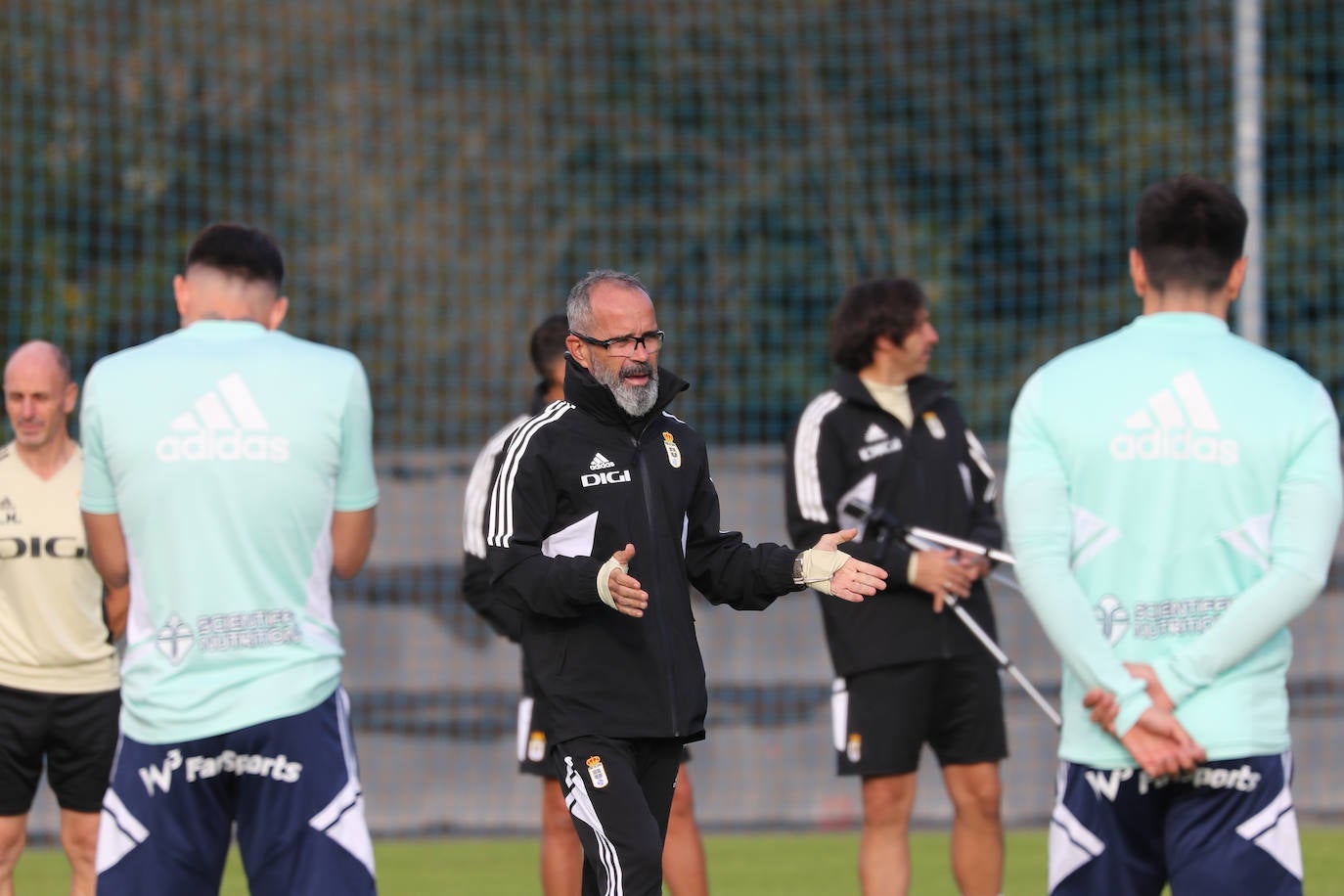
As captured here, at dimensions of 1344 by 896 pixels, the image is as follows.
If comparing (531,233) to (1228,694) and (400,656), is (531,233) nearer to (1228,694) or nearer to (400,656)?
(400,656)

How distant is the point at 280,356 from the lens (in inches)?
171

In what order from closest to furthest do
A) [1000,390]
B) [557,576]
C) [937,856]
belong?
[557,576], [937,856], [1000,390]

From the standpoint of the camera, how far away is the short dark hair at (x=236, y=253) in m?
4.46

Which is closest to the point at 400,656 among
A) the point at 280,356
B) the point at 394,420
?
the point at 394,420

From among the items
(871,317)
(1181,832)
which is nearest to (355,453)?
(1181,832)

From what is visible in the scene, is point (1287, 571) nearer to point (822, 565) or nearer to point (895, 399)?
point (822, 565)

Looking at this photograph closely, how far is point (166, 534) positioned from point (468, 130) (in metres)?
10.2

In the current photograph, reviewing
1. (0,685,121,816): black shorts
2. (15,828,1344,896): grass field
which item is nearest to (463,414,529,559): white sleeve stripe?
(0,685,121,816): black shorts

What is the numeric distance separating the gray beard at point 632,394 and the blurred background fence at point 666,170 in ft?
24.6

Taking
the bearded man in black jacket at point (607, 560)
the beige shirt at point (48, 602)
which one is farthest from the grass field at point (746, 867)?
the bearded man in black jacket at point (607, 560)

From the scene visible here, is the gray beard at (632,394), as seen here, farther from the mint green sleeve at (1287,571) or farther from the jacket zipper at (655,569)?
the mint green sleeve at (1287,571)

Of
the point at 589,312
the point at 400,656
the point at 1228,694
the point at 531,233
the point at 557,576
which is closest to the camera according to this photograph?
the point at 1228,694

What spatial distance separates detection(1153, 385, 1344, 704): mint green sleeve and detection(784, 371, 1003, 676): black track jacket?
7.52 feet

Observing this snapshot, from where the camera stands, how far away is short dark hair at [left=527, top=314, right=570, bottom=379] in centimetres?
620
